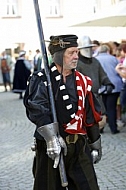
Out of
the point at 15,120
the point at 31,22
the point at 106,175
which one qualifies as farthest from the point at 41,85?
the point at 31,22

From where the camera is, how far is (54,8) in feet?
95.8

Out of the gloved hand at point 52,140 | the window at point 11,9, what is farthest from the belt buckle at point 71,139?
the window at point 11,9

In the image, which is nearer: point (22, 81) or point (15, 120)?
point (15, 120)

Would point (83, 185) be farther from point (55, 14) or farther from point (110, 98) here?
point (55, 14)

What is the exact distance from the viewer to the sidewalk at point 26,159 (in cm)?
519

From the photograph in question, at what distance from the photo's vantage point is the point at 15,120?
10.4 m

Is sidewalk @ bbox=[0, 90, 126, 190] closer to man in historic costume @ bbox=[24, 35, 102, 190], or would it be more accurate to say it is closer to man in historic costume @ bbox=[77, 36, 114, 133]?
man in historic costume @ bbox=[77, 36, 114, 133]

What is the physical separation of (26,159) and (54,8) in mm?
23635

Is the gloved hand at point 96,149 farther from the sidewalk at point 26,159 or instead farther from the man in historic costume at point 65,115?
the sidewalk at point 26,159

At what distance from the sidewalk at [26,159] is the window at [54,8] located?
19671 mm

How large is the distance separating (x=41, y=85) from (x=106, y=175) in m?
2.36

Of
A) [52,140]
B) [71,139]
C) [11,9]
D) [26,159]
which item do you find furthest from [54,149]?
[11,9]

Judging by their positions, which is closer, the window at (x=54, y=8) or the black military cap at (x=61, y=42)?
the black military cap at (x=61, y=42)

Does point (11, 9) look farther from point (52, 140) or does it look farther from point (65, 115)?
point (52, 140)
